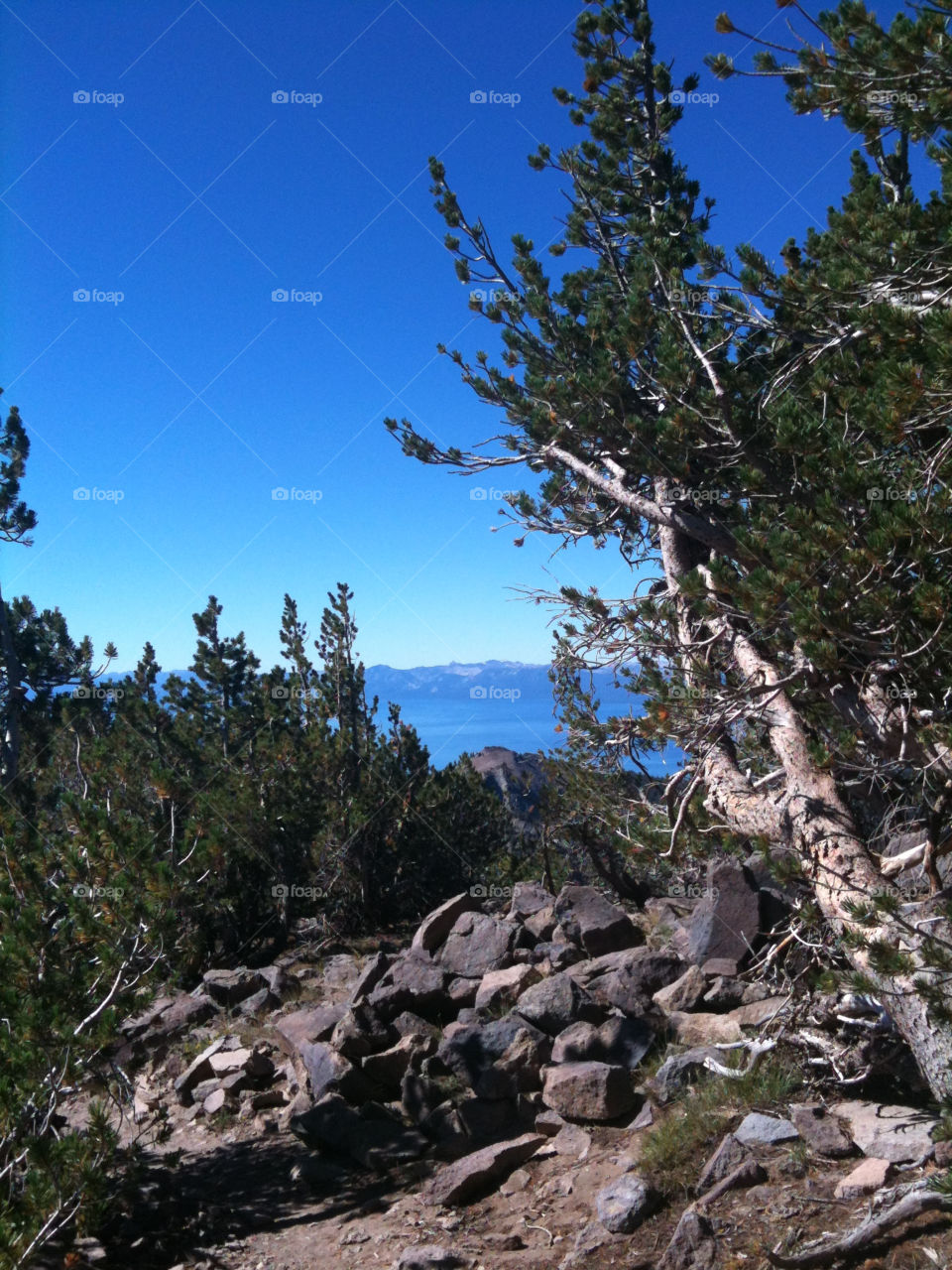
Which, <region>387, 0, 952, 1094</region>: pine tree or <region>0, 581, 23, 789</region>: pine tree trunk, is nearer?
<region>387, 0, 952, 1094</region>: pine tree

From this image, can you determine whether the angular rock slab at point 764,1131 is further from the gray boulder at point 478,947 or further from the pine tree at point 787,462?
the gray boulder at point 478,947

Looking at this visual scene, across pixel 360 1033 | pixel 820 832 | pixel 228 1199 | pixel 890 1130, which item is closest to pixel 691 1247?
pixel 890 1130

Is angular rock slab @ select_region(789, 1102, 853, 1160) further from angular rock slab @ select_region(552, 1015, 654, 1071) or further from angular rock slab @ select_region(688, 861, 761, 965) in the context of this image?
angular rock slab @ select_region(688, 861, 761, 965)

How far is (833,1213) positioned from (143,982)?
394 cm

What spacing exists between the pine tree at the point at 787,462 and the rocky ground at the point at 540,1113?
90 centimetres

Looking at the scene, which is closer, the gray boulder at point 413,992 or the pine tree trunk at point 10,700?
the gray boulder at point 413,992

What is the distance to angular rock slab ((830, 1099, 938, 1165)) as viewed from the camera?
14.9 feet

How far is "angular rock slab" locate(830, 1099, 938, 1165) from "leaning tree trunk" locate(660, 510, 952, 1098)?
0.83 feet

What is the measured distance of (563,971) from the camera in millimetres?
8094

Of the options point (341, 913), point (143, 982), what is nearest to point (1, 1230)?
point (143, 982)

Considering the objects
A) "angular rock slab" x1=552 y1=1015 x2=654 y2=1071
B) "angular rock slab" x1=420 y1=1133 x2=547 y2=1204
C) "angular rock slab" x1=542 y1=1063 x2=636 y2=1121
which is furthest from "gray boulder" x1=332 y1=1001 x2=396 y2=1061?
"angular rock slab" x1=542 y1=1063 x2=636 y2=1121

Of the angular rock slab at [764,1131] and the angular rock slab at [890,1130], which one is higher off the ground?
the angular rock slab at [764,1131]

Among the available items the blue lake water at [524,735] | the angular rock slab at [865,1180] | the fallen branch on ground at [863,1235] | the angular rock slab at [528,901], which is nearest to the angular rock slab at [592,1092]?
the angular rock slab at [865,1180]

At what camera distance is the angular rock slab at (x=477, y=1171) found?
218 inches
